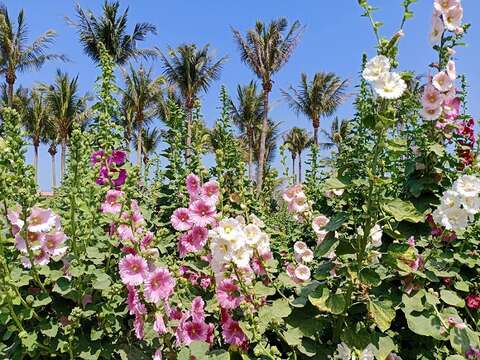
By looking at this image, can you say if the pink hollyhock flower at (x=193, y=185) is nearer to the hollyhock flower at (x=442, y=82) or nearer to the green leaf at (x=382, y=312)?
the green leaf at (x=382, y=312)

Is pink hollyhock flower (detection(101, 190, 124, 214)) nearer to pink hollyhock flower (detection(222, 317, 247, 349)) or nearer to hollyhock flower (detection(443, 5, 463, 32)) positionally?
pink hollyhock flower (detection(222, 317, 247, 349))

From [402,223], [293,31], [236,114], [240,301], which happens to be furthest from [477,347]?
[236,114]

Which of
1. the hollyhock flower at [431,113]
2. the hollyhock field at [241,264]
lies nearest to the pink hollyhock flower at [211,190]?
the hollyhock field at [241,264]

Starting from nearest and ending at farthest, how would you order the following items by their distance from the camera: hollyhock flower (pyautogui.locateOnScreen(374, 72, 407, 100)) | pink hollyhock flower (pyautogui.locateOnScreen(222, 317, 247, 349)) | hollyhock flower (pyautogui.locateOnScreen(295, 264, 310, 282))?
hollyhock flower (pyautogui.locateOnScreen(374, 72, 407, 100)) → pink hollyhock flower (pyautogui.locateOnScreen(222, 317, 247, 349)) → hollyhock flower (pyautogui.locateOnScreen(295, 264, 310, 282))

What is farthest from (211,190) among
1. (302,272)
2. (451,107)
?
(451,107)

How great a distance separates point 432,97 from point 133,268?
1504mm

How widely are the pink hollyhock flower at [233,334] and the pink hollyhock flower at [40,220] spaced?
0.80 meters

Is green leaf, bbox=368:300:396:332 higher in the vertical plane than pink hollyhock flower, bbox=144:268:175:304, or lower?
lower

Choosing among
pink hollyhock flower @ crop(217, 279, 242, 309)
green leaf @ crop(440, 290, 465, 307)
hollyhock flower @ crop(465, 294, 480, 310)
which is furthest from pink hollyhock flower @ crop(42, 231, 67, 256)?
hollyhock flower @ crop(465, 294, 480, 310)

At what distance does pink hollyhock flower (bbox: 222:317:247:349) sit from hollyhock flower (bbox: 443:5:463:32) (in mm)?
1580

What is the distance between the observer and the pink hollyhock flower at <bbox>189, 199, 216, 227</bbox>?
212cm

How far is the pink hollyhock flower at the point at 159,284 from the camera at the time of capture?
1861 mm

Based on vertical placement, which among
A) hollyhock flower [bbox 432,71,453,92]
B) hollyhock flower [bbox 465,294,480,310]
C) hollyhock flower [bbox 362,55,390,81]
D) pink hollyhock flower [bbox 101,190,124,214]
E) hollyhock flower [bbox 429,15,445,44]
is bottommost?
hollyhock flower [bbox 465,294,480,310]

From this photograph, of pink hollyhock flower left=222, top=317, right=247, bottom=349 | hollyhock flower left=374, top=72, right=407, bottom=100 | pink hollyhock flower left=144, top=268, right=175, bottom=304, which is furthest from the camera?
pink hollyhock flower left=222, top=317, right=247, bottom=349
